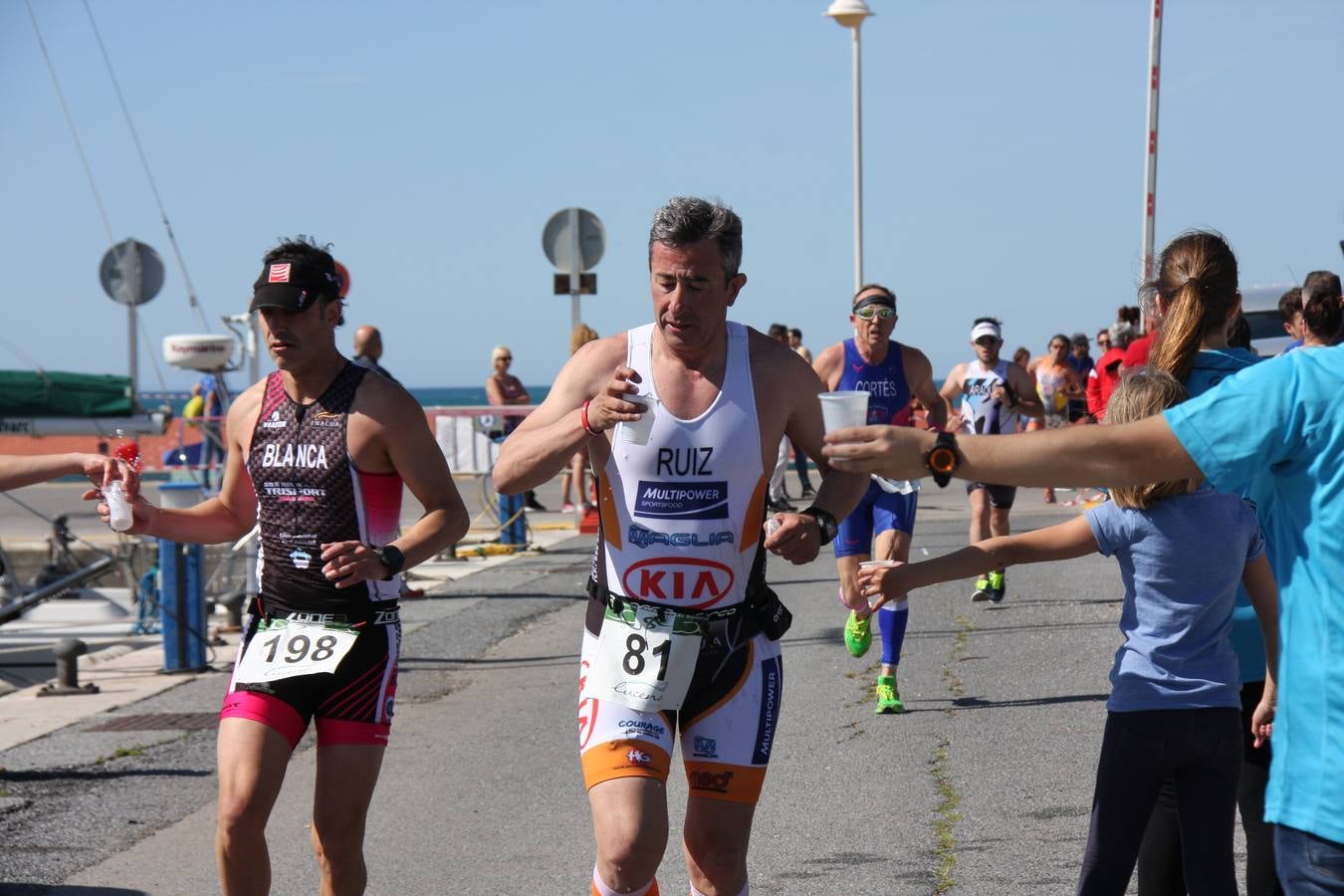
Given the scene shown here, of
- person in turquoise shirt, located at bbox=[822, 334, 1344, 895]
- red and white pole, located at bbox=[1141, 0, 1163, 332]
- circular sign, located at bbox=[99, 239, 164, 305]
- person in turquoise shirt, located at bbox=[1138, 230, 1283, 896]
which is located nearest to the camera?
person in turquoise shirt, located at bbox=[822, 334, 1344, 895]

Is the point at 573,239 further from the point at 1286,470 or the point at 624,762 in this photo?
the point at 1286,470

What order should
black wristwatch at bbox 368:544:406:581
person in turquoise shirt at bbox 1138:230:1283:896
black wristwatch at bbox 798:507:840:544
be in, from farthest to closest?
black wristwatch at bbox 368:544:406:581
person in turquoise shirt at bbox 1138:230:1283:896
black wristwatch at bbox 798:507:840:544

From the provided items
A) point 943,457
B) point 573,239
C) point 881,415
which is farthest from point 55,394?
point 943,457

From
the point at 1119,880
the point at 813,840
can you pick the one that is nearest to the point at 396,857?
the point at 813,840

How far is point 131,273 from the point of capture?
52.7 feet

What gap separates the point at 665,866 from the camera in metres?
5.76

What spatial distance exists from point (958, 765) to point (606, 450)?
3.41m

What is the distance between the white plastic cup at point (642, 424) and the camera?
12.0ft

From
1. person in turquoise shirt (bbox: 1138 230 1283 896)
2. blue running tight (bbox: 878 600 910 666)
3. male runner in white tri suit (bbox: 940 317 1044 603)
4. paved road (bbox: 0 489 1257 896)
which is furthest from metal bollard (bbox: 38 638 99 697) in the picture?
person in turquoise shirt (bbox: 1138 230 1283 896)

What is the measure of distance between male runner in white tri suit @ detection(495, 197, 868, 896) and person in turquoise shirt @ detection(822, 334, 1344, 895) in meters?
1.35

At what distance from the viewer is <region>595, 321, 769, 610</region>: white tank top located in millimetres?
3961

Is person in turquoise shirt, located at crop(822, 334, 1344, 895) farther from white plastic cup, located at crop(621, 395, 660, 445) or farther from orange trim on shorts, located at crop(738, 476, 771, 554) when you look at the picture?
orange trim on shorts, located at crop(738, 476, 771, 554)

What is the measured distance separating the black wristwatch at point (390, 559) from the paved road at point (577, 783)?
1574mm

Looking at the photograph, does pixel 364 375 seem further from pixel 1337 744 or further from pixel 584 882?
pixel 1337 744
